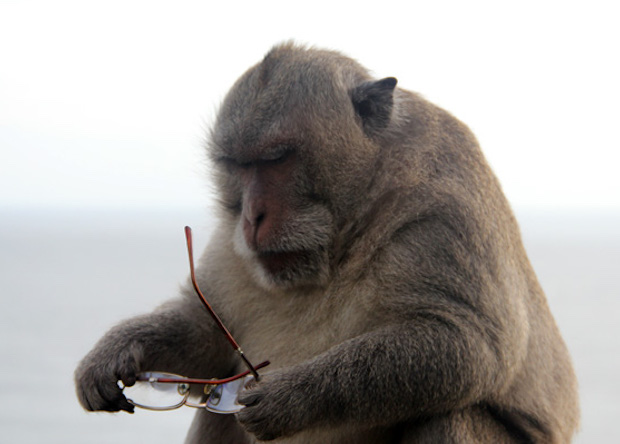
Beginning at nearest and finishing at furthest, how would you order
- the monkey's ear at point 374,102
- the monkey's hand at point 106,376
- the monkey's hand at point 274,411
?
the monkey's hand at point 274,411
the monkey's ear at point 374,102
the monkey's hand at point 106,376

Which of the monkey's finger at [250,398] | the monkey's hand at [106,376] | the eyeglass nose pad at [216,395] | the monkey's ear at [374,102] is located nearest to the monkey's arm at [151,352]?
the monkey's hand at [106,376]

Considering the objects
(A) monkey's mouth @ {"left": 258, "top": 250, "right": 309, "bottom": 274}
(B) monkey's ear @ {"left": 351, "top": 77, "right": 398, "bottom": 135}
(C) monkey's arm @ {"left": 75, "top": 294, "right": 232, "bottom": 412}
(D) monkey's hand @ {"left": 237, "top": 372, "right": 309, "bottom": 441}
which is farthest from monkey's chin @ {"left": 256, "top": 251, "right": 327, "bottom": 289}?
(C) monkey's arm @ {"left": 75, "top": 294, "right": 232, "bottom": 412}

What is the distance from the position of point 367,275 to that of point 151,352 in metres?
0.94

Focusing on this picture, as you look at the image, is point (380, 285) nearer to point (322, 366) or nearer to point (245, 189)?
point (322, 366)

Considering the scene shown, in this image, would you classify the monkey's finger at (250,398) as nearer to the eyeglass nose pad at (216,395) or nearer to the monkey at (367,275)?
the monkey at (367,275)

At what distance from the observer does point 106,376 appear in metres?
2.78

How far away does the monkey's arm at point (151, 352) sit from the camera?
9.12 ft

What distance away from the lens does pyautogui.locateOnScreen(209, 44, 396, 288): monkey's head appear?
8.34ft

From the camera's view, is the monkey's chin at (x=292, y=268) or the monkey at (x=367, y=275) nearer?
the monkey at (x=367, y=275)

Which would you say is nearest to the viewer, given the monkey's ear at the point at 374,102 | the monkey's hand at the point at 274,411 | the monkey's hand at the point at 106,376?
the monkey's hand at the point at 274,411

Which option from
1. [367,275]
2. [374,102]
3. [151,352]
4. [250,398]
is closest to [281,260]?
[367,275]

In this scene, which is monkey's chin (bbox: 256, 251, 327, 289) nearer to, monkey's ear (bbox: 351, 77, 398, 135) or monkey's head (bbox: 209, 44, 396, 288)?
monkey's head (bbox: 209, 44, 396, 288)

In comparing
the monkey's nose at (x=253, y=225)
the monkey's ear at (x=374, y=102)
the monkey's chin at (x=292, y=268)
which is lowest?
the monkey's chin at (x=292, y=268)

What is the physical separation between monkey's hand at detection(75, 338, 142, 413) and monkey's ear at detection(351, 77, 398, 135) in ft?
3.86
